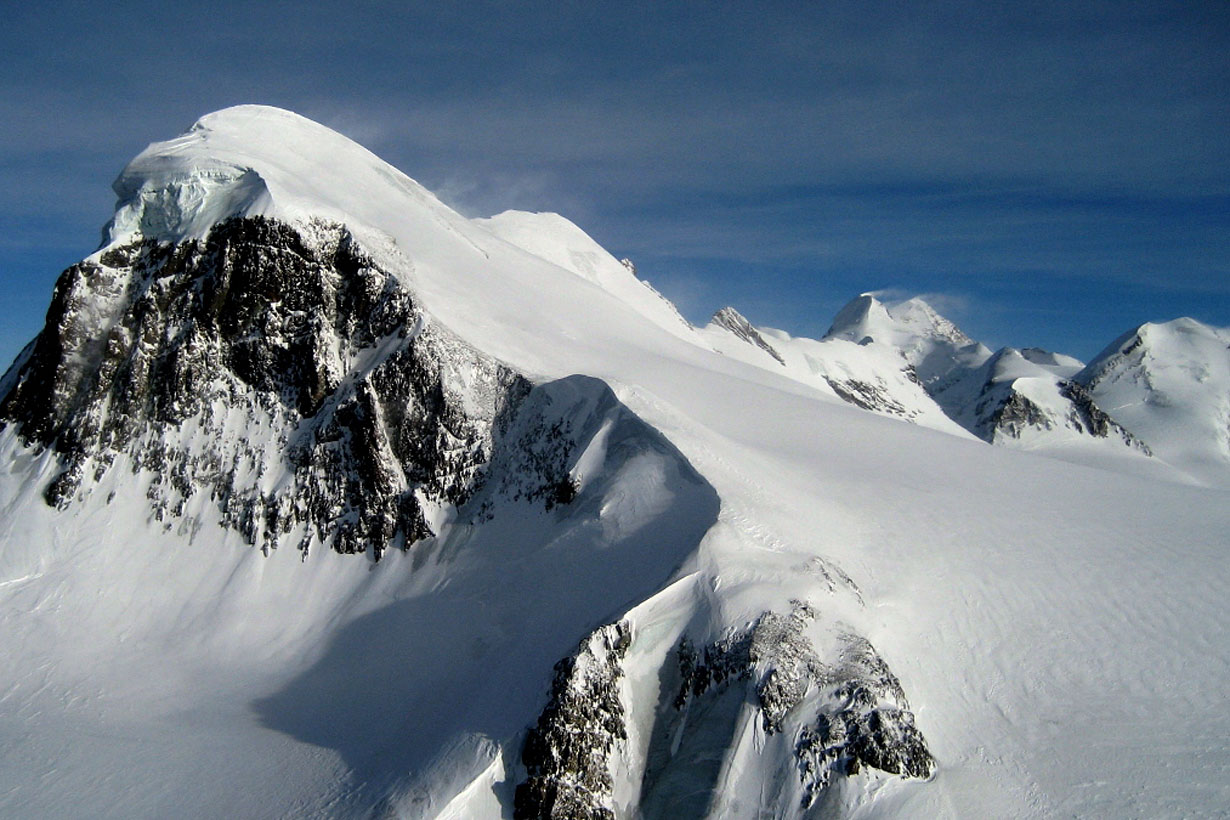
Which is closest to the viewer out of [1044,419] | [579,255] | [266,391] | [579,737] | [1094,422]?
[579,737]

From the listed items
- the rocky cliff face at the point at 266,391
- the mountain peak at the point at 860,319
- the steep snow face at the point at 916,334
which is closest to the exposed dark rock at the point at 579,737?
the rocky cliff face at the point at 266,391

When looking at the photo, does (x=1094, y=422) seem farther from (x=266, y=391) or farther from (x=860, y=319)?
(x=266, y=391)

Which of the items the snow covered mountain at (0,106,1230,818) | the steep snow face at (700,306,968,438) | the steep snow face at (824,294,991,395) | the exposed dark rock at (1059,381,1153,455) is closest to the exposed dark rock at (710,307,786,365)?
the steep snow face at (700,306,968,438)

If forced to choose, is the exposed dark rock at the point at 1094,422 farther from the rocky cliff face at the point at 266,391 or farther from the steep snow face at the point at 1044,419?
the rocky cliff face at the point at 266,391

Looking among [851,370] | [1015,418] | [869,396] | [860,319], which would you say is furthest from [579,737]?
[860,319]

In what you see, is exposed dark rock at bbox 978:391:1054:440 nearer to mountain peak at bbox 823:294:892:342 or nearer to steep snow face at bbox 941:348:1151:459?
steep snow face at bbox 941:348:1151:459

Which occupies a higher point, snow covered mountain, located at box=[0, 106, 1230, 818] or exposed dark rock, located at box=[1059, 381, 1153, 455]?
exposed dark rock, located at box=[1059, 381, 1153, 455]
